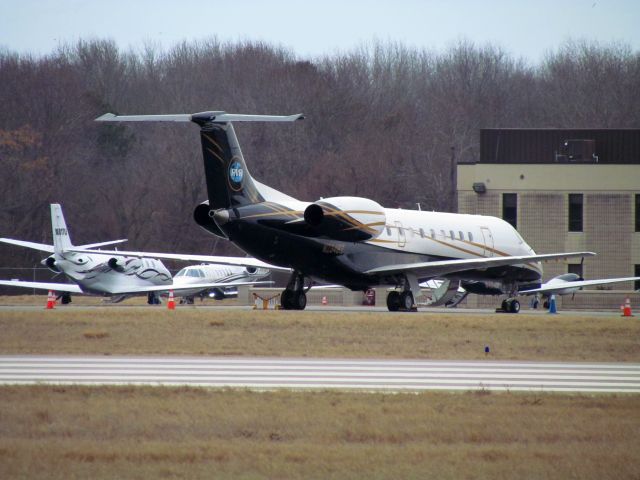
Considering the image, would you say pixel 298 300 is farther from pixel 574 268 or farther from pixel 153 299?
pixel 574 268

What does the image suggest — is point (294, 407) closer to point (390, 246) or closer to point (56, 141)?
point (390, 246)

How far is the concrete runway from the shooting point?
17.2 metres

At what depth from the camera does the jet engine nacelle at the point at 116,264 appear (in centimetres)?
4691

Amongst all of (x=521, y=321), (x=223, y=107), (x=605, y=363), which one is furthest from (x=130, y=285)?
(x=223, y=107)

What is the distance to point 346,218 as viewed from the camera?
33062 millimetres

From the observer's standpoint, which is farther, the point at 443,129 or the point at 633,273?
the point at 443,129

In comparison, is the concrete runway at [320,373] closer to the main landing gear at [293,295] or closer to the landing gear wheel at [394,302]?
the main landing gear at [293,295]

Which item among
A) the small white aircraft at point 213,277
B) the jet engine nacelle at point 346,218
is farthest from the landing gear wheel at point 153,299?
the jet engine nacelle at point 346,218

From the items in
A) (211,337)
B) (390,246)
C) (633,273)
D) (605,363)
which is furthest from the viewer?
(633,273)

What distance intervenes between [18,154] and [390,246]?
155 feet

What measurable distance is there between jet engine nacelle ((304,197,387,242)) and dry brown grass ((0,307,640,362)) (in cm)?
260

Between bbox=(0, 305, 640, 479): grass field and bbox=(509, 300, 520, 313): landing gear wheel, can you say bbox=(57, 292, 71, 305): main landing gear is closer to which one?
bbox=(509, 300, 520, 313): landing gear wheel

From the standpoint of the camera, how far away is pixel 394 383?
17547mm

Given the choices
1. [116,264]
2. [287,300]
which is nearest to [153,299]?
[116,264]
